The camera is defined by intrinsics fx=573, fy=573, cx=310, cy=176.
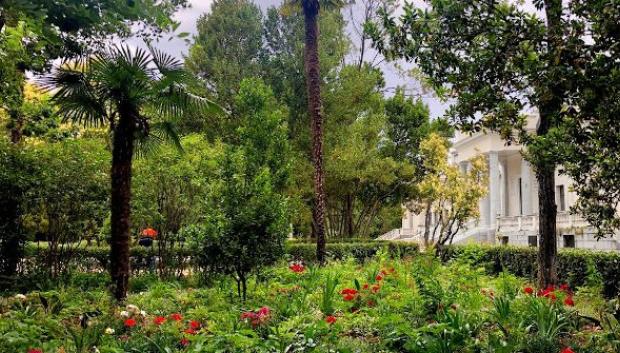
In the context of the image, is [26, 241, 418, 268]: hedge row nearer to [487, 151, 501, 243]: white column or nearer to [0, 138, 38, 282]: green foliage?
[0, 138, 38, 282]: green foliage

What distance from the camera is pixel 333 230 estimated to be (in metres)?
33.6

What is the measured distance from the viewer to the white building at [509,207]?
87.4ft

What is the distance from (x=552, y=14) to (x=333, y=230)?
93.0ft

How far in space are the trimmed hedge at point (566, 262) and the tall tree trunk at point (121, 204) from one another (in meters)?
6.95

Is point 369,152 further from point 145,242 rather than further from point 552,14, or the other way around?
point 552,14

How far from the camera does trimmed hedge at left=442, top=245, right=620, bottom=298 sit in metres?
11.3

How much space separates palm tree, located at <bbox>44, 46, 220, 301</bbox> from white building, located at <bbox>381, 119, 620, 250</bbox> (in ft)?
55.9

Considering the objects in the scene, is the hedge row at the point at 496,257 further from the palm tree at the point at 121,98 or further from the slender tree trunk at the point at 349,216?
→ the slender tree trunk at the point at 349,216

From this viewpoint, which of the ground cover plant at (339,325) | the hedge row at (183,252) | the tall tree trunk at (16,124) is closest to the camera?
the ground cover plant at (339,325)

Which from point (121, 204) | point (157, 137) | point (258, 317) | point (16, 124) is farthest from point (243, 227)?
point (16, 124)

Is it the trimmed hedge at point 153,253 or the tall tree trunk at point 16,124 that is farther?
the trimmed hedge at point 153,253

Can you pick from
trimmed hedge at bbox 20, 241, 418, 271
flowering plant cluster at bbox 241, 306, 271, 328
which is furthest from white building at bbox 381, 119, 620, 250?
flowering plant cluster at bbox 241, 306, 271, 328

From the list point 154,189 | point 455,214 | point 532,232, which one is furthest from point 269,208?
point 532,232

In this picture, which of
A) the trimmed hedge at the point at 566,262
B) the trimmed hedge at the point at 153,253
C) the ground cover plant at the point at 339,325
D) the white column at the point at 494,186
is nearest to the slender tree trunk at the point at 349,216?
the trimmed hedge at the point at 153,253
